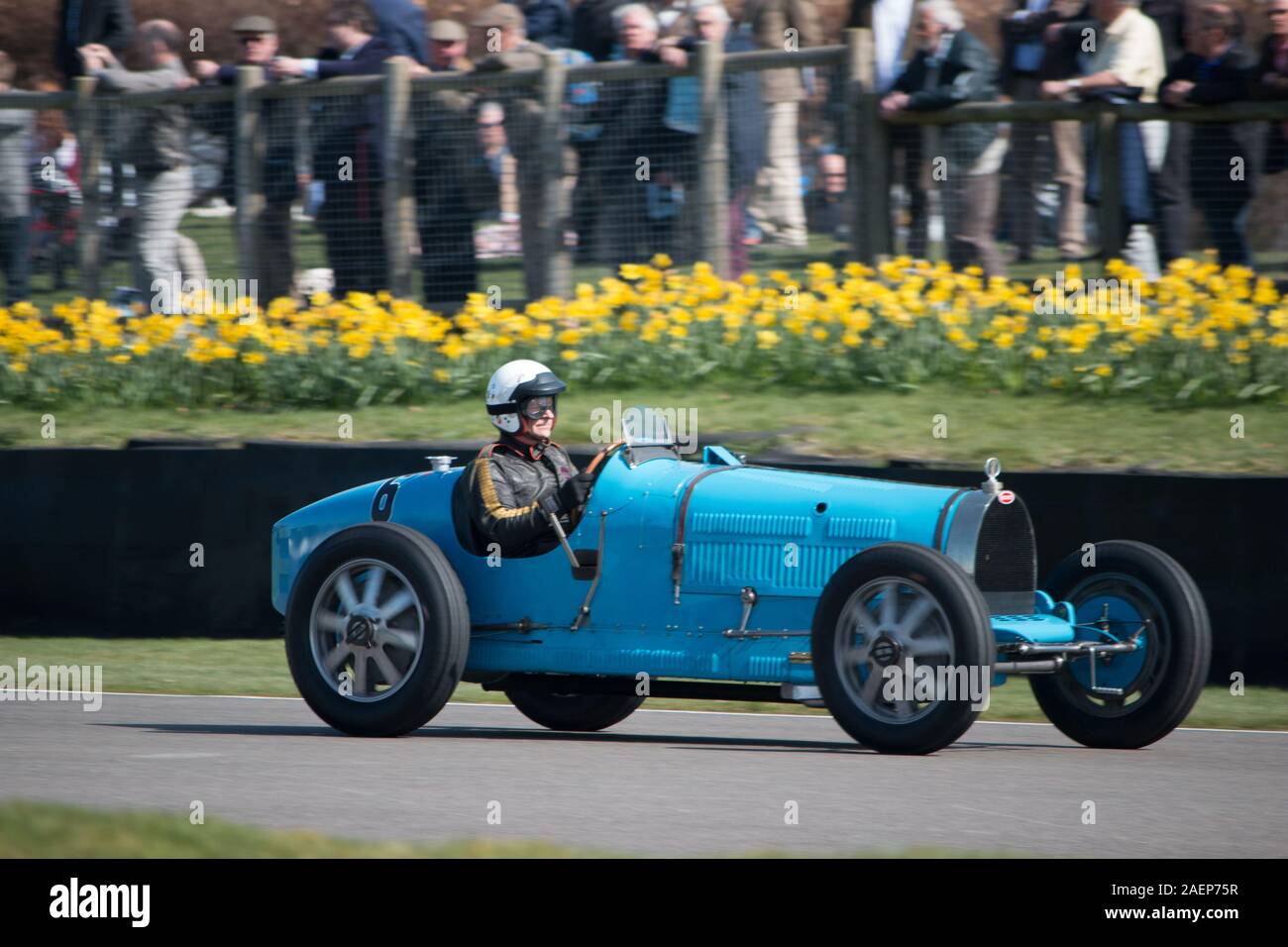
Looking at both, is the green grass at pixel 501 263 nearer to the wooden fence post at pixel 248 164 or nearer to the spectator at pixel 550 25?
the wooden fence post at pixel 248 164

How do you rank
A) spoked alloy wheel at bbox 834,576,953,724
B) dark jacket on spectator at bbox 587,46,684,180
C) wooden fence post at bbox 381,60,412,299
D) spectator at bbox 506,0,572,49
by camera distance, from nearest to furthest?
spoked alloy wheel at bbox 834,576,953,724, dark jacket on spectator at bbox 587,46,684,180, wooden fence post at bbox 381,60,412,299, spectator at bbox 506,0,572,49

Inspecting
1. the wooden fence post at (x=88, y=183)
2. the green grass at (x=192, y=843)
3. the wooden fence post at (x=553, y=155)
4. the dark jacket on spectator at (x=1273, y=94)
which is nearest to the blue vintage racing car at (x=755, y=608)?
the green grass at (x=192, y=843)

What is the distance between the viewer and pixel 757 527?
26.7ft

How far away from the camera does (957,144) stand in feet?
44.6

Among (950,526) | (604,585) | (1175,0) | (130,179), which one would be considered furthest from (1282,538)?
(130,179)

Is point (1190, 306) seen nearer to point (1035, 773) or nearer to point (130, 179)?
point (1035, 773)

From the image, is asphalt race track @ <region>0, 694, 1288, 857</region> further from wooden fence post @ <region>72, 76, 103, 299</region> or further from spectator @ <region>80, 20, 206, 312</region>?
wooden fence post @ <region>72, 76, 103, 299</region>

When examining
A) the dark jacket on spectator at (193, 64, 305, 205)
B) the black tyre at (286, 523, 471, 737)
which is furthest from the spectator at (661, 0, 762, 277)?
the black tyre at (286, 523, 471, 737)

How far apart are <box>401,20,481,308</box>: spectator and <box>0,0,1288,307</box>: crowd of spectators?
0.05 ft

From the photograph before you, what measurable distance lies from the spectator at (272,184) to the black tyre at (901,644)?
8.07 meters

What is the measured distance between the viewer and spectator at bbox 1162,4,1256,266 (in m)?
12.8

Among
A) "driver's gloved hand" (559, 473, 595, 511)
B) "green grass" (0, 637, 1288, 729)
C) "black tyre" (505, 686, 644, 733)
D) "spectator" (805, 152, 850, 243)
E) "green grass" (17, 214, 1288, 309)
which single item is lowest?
"green grass" (0, 637, 1288, 729)

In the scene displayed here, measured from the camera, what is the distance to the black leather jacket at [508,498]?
8562mm

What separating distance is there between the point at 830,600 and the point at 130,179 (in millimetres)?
9173
